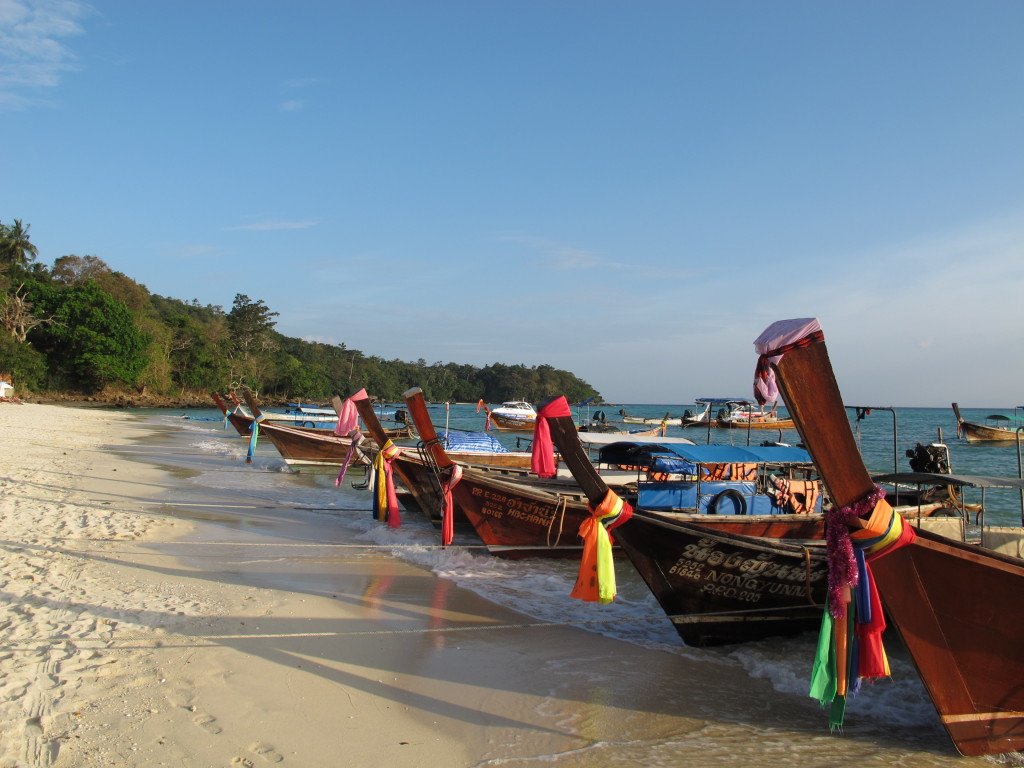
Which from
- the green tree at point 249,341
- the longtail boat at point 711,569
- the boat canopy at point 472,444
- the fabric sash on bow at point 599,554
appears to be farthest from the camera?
the green tree at point 249,341

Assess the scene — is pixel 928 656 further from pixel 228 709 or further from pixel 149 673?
pixel 149 673

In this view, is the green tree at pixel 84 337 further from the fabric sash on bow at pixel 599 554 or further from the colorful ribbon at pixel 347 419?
the fabric sash on bow at pixel 599 554

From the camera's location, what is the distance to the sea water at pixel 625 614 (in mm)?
4938

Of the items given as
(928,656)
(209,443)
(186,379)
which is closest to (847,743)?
(928,656)

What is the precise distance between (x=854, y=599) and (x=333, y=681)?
3838 millimetres

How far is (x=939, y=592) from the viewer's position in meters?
4.67

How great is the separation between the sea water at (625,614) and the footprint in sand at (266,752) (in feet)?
5.82

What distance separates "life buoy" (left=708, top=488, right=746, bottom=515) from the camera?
1106 cm

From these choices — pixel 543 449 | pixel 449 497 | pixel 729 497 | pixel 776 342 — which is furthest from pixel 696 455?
pixel 776 342

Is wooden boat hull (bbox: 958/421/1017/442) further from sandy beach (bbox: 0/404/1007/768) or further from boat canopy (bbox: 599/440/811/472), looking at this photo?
sandy beach (bbox: 0/404/1007/768)

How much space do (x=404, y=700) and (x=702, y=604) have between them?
2943 mm

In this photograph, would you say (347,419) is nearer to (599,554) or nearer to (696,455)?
(696,455)

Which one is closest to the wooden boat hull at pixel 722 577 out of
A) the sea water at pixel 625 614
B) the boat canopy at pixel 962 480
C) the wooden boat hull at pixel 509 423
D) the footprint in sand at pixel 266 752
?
the sea water at pixel 625 614

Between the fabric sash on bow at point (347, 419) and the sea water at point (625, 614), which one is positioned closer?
the sea water at point (625, 614)
